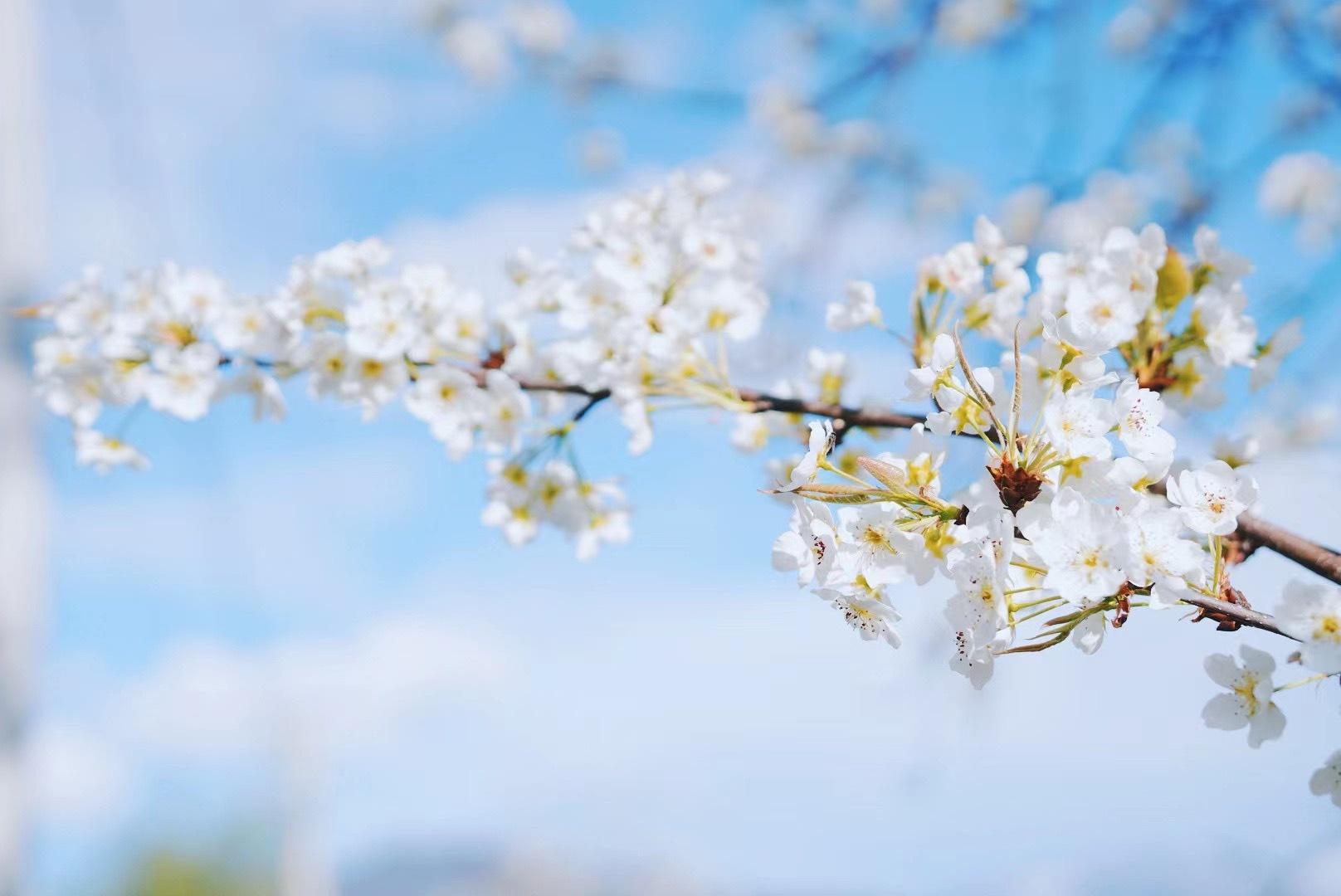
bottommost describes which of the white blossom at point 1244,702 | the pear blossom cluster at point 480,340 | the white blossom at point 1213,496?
the white blossom at point 1244,702

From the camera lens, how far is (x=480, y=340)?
99 cm

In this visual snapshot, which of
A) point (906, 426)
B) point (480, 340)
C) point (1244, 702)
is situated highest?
point (480, 340)

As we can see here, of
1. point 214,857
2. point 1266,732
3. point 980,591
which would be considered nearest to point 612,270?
point 980,591

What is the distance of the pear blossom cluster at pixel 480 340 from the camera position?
915 millimetres

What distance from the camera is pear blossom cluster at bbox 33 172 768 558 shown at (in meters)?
0.91

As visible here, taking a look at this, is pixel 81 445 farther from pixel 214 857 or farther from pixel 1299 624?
pixel 214 857

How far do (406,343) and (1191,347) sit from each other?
68 cm

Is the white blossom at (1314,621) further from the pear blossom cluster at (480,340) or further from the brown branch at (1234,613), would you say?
the pear blossom cluster at (480,340)

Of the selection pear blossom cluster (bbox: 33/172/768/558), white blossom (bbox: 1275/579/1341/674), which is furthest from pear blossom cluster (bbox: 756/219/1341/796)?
pear blossom cluster (bbox: 33/172/768/558)

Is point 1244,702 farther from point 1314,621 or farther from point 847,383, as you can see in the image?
point 847,383

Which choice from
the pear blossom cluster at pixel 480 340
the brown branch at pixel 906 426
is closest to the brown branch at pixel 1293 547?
the brown branch at pixel 906 426

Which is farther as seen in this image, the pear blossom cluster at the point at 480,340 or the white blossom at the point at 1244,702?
the pear blossom cluster at the point at 480,340

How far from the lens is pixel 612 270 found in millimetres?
930

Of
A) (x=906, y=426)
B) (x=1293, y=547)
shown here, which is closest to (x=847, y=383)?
(x=906, y=426)
